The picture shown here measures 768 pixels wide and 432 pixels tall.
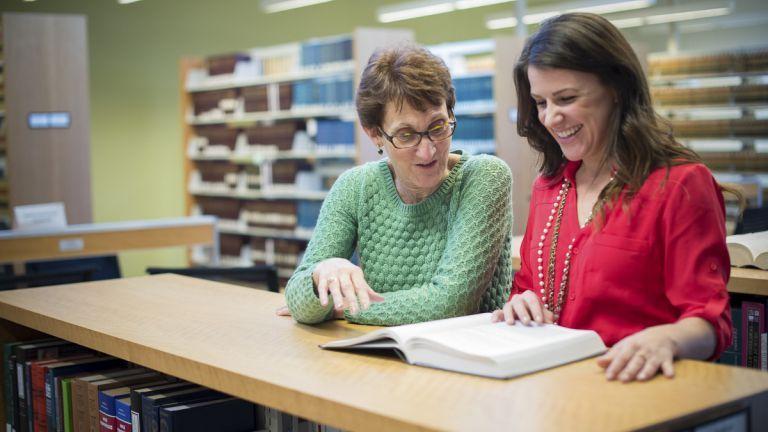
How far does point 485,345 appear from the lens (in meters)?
1.44

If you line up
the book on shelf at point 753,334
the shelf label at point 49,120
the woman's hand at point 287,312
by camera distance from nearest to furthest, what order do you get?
the woman's hand at point 287,312, the book on shelf at point 753,334, the shelf label at point 49,120

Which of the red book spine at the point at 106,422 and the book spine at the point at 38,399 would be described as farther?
the book spine at the point at 38,399

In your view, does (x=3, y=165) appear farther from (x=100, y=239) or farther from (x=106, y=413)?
(x=106, y=413)

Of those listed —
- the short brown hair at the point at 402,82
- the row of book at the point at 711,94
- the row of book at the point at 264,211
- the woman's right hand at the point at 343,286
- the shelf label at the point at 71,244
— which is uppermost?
the row of book at the point at 711,94

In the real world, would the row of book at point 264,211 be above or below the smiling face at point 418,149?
below

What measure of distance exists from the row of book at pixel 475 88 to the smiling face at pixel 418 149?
567 centimetres

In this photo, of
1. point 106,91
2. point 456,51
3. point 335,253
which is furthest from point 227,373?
point 106,91

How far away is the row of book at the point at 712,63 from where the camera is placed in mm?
8906

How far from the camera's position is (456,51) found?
26.5 ft

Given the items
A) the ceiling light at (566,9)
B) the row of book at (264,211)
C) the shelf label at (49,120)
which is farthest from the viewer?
the ceiling light at (566,9)

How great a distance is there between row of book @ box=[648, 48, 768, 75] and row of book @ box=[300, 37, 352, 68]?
3779mm

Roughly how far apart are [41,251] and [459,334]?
4497 mm

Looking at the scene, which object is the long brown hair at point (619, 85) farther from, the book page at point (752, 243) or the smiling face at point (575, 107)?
the book page at point (752, 243)

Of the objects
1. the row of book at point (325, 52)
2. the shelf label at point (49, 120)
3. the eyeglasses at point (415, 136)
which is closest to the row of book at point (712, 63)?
the row of book at point (325, 52)
